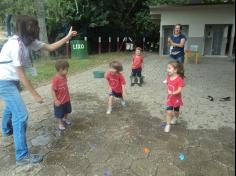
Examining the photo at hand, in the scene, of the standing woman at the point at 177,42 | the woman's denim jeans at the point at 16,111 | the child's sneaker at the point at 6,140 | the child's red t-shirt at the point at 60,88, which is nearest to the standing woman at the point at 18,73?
the woman's denim jeans at the point at 16,111

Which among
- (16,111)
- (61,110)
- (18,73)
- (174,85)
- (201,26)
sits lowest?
(61,110)

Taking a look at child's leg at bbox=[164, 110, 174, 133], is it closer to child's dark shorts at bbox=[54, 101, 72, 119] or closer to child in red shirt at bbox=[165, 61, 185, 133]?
child in red shirt at bbox=[165, 61, 185, 133]

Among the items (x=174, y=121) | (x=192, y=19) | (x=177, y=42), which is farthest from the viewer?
(x=192, y=19)

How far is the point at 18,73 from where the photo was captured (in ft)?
9.98

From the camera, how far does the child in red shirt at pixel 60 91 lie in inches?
159

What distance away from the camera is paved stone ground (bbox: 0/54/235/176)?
316 cm

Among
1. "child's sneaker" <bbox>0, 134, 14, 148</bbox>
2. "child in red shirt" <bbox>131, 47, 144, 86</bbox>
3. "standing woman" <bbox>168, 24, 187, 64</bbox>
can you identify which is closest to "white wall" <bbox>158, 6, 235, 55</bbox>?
"standing woman" <bbox>168, 24, 187, 64</bbox>

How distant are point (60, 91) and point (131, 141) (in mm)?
1336

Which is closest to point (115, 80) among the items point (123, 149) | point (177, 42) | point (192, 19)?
point (123, 149)

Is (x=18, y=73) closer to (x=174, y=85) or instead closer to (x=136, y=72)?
(x=174, y=85)

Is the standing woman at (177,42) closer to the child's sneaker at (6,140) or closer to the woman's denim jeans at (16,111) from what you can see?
the child's sneaker at (6,140)

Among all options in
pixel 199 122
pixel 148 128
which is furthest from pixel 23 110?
pixel 199 122

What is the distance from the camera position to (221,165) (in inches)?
127

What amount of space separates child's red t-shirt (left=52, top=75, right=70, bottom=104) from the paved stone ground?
0.53 metres
